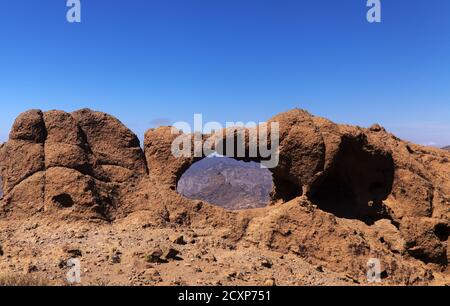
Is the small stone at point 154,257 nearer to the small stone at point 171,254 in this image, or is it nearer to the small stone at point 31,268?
the small stone at point 171,254

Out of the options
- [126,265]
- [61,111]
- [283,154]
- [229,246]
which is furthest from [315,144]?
[61,111]

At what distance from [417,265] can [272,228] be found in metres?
4.75

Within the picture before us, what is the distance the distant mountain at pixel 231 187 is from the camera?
64.9 m

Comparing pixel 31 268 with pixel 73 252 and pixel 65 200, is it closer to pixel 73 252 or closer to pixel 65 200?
pixel 73 252

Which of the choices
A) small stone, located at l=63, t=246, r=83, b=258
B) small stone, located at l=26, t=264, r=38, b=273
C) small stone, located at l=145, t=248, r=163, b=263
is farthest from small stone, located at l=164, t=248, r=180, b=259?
small stone, located at l=26, t=264, r=38, b=273

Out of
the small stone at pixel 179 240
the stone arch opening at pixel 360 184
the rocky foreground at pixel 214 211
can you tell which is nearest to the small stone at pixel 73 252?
the rocky foreground at pixel 214 211

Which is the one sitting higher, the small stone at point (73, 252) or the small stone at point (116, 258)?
the small stone at point (73, 252)

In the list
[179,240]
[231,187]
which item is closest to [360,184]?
[179,240]

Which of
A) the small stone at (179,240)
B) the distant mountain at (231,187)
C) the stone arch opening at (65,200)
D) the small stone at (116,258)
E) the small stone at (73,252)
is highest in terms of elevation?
the stone arch opening at (65,200)

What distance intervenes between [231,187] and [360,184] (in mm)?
58409

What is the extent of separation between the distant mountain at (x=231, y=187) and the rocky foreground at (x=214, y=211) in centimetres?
647

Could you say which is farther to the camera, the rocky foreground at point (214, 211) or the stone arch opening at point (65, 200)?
the stone arch opening at point (65, 200)

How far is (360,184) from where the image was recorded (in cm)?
1415
